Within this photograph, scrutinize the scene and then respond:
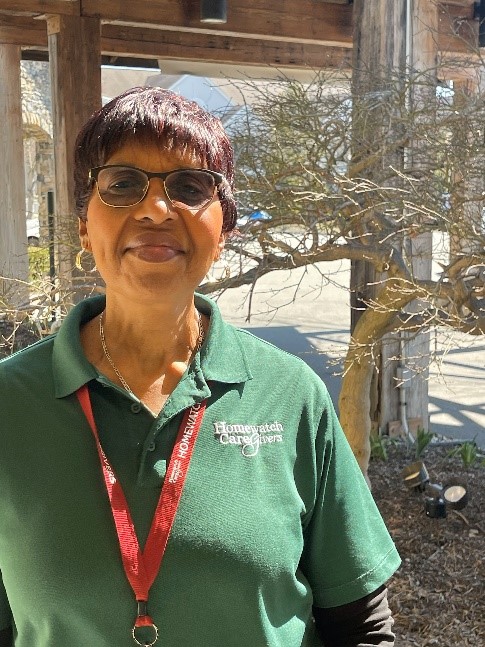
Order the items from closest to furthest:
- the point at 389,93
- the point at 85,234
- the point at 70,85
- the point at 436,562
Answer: the point at 85,234
the point at 389,93
the point at 436,562
the point at 70,85

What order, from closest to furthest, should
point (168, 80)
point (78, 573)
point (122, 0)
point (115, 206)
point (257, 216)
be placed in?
point (78, 573)
point (115, 206)
point (257, 216)
point (122, 0)
point (168, 80)

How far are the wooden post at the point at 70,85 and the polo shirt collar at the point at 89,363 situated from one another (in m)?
4.25

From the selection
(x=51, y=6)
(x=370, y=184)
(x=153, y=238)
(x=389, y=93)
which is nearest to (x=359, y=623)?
(x=153, y=238)

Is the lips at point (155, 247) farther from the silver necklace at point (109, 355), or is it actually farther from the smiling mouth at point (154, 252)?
the silver necklace at point (109, 355)

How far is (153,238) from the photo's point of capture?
4.34 feet

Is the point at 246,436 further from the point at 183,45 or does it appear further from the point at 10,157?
the point at 10,157

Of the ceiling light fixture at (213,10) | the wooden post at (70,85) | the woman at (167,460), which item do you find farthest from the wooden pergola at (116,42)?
the woman at (167,460)

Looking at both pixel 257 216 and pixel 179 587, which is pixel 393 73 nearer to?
pixel 257 216

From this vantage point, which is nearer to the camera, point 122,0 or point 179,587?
point 179,587

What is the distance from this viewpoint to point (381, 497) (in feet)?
17.3

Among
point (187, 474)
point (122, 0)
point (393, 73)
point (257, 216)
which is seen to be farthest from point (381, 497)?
point (187, 474)

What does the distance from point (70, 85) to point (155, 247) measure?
4.71m

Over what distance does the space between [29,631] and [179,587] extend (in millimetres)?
242

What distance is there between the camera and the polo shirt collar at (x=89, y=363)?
1.30 metres
